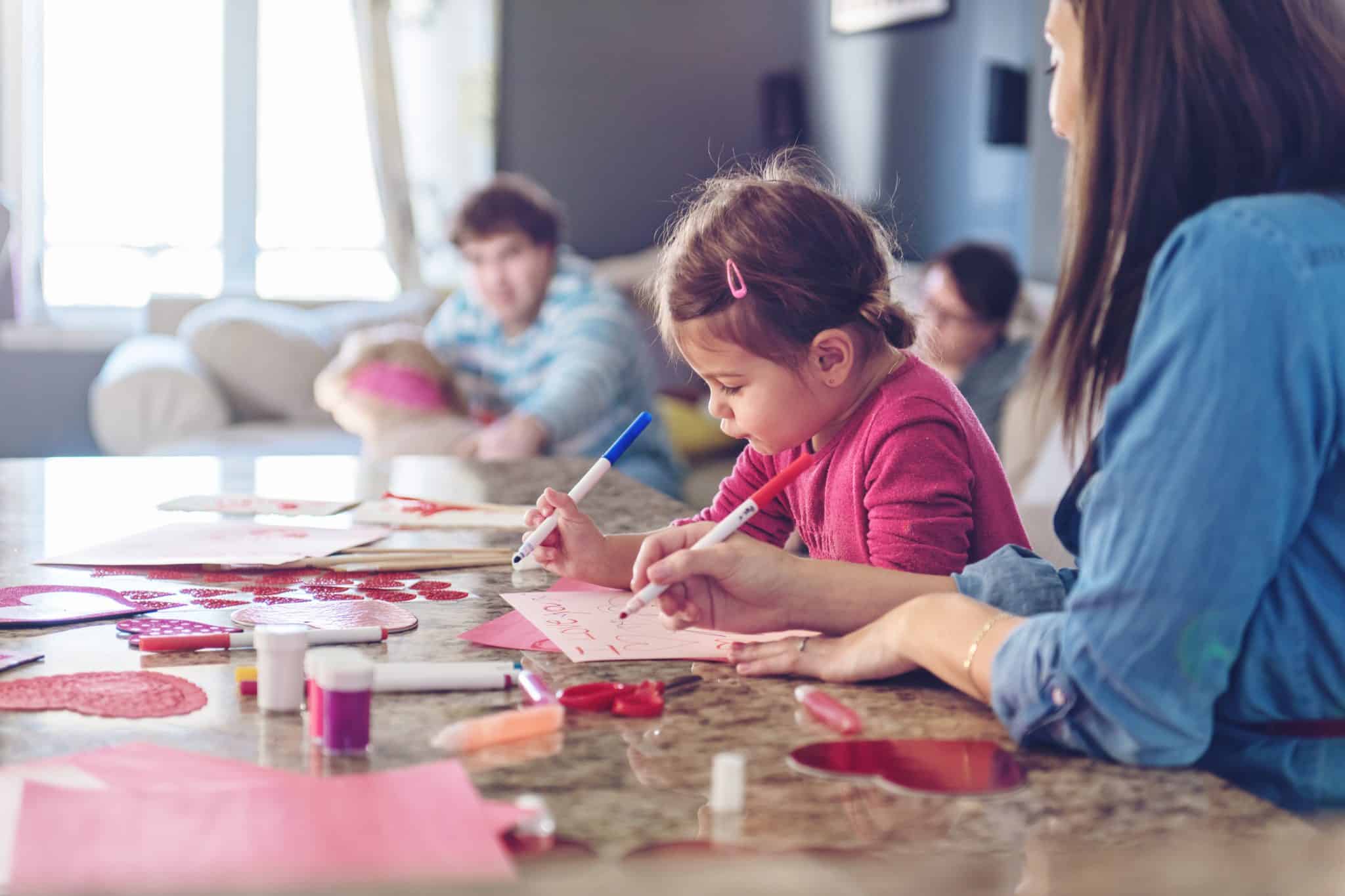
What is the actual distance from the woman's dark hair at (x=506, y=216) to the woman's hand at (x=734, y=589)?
2.32 metres

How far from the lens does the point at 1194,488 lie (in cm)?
69

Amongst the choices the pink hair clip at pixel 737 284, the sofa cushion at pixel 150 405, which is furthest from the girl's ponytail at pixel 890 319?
the sofa cushion at pixel 150 405

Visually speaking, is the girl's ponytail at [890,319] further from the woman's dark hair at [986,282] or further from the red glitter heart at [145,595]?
the woman's dark hair at [986,282]

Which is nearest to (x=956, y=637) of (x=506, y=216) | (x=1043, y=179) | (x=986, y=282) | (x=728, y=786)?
(x=728, y=786)

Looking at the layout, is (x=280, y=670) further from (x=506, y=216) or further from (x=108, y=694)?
(x=506, y=216)

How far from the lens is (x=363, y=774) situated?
2.29 feet

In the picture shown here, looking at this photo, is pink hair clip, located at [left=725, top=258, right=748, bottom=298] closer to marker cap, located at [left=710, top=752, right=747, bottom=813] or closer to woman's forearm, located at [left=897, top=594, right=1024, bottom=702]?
woman's forearm, located at [left=897, top=594, right=1024, bottom=702]

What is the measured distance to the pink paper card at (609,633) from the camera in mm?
982

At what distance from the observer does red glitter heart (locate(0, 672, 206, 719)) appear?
2.69ft

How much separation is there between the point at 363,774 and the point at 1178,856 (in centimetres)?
A: 46

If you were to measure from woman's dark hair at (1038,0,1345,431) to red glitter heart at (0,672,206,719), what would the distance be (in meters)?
0.61

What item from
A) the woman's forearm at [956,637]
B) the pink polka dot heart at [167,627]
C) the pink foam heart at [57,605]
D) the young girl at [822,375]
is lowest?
the pink foam heart at [57,605]

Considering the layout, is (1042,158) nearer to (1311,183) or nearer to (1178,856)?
(1311,183)

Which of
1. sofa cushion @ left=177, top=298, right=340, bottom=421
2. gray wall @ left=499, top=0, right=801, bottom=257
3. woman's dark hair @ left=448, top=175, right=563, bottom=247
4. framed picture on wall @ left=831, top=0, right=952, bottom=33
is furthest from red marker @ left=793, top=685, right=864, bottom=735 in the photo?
gray wall @ left=499, top=0, right=801, bottom=257
